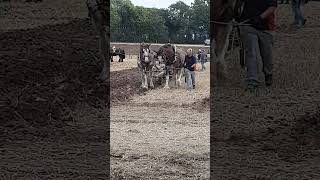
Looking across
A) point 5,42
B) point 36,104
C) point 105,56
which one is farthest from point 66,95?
point 5,42

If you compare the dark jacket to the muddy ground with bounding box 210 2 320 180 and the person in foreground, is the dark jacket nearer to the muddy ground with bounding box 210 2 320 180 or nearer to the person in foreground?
the person in foreground

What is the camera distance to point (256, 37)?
367 inches

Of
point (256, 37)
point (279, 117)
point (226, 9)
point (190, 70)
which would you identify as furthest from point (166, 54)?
point (279, 117)

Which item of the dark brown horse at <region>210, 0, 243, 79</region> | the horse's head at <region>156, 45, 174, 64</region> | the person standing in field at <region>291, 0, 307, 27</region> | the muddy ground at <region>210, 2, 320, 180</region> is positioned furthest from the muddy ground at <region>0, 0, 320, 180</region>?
the horse's head at <region>156, 45, 174, 64</region>

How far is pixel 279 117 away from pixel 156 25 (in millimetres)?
34363

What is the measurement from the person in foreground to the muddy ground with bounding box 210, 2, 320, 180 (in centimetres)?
25

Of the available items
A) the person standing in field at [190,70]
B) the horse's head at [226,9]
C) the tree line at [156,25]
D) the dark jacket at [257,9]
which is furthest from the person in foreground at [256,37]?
the tree line at [156,25]

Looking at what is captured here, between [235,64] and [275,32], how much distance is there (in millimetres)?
1241

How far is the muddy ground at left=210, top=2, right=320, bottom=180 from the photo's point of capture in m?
6.36

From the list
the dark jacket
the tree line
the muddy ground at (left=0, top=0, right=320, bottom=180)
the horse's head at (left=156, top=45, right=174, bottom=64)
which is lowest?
the muddy ground at (left=0, top=0, right=320, bottom=180)

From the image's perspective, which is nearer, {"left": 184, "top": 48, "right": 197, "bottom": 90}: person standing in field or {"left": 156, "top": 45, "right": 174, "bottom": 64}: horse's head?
{"left": 184, "top": 48, "right": 197, "bottom": 90}: person standing in field

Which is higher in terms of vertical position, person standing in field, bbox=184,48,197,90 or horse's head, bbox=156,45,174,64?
horse's head, bbox=156,45,174,64

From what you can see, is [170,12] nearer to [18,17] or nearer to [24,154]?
[18,17]

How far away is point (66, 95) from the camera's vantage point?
1095 cm
